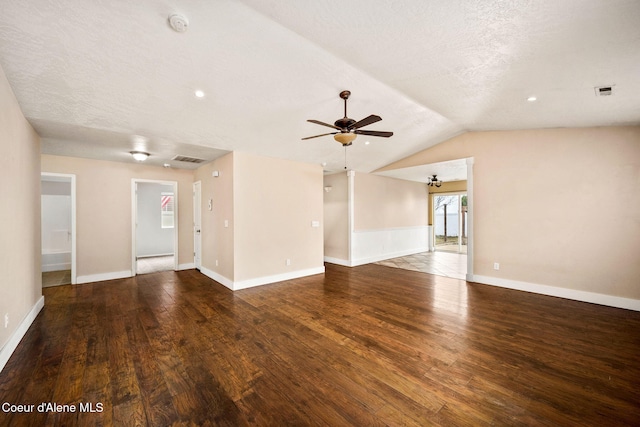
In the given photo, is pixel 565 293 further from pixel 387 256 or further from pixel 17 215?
pixel 17 215

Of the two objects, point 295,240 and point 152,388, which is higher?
point 295,240

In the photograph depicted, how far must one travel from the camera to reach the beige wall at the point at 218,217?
185 inches

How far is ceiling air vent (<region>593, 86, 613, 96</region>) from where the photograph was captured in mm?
2815

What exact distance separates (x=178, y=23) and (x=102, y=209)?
4.98 meters

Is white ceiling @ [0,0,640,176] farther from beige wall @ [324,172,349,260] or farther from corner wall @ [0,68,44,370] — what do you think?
beige wall @ [324,172,349,260]

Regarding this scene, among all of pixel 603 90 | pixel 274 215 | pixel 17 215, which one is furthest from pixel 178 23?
pixel 603 90

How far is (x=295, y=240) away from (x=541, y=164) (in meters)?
4.84

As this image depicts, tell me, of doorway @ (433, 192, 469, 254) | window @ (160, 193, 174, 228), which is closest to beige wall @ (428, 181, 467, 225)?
doorway @ (433, 192, 469, 254)

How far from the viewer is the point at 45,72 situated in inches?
95.0

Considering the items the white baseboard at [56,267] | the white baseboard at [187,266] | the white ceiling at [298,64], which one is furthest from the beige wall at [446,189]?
the white baseboard at [56,267]

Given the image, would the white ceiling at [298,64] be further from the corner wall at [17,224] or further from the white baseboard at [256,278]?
the white baseboard at [256,278]

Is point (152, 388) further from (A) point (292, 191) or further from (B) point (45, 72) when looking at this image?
(A) point (292, 191)

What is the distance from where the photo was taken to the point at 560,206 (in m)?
4.25

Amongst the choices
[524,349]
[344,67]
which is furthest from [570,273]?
[344,67]
